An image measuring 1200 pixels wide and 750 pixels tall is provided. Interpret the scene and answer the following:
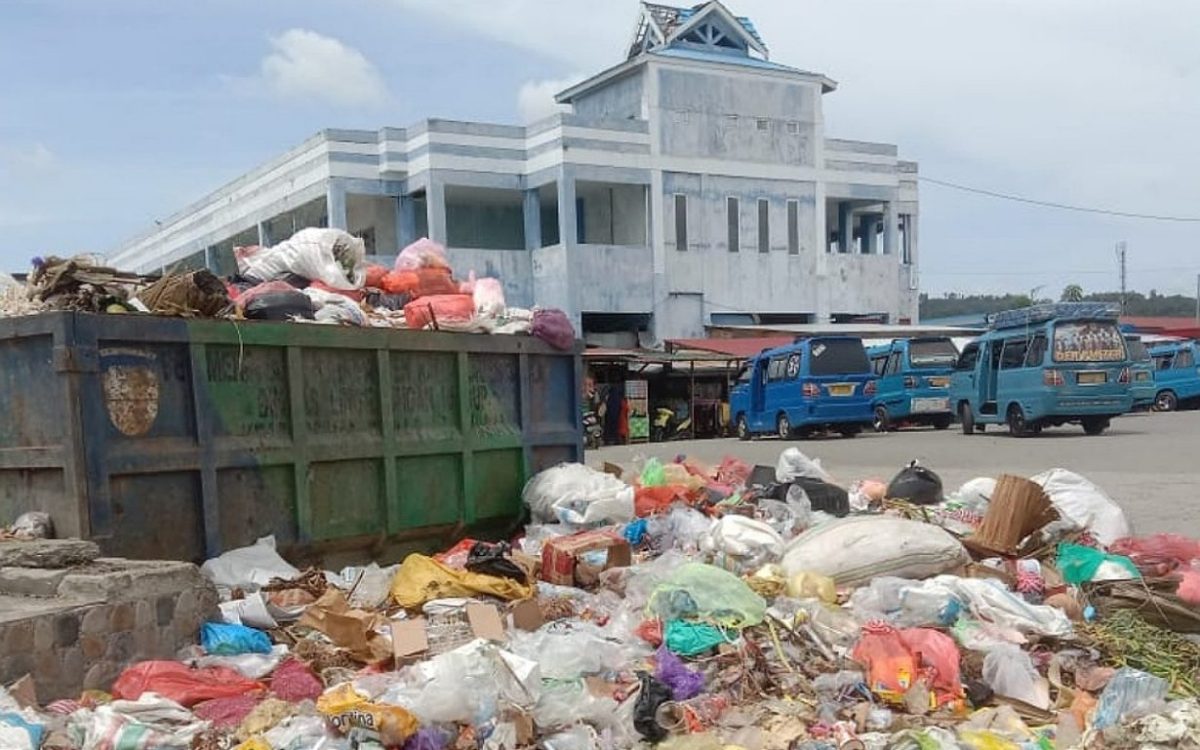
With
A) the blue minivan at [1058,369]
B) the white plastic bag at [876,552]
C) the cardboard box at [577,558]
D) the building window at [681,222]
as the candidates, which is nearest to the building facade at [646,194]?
the building window at [681,222]

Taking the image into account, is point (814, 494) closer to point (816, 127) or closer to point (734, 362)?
point (734, 362)

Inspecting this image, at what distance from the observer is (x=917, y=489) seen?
25.4 ft

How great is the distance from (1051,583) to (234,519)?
4.31 metres

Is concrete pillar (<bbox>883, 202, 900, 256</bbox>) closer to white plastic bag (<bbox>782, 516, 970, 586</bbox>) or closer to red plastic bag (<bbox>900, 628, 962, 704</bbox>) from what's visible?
white plastic bag (<bbox>782, 516, 970, 586</bbox>)

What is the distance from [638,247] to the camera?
83.9ft

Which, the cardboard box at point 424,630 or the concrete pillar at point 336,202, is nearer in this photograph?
the cardboard box at point 424,630

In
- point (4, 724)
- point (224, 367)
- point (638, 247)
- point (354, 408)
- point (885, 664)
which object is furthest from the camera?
point (638, 247)

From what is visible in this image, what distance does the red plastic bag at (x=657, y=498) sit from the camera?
7.16 m

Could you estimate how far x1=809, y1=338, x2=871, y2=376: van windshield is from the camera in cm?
1888

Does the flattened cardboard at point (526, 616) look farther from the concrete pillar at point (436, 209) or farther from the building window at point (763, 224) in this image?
the building window at point (763, 224)


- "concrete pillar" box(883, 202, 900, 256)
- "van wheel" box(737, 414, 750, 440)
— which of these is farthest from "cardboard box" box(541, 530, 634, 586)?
"concrete pillar" box(883, 202, 900, 256)

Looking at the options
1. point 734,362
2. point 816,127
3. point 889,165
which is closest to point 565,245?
point 734,362

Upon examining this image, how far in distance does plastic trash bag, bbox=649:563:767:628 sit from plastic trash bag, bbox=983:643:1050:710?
1.01m

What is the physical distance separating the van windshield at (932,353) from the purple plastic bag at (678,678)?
1713cm
